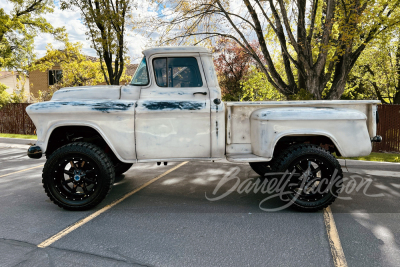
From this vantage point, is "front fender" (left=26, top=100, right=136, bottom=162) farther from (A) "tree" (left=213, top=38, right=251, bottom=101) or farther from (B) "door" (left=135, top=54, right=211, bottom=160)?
(A) "tree" (left=213, top=38, right=251, bottom=101)

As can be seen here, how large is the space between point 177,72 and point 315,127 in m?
2.11

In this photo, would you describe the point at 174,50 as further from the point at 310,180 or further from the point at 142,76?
the point at 310,180

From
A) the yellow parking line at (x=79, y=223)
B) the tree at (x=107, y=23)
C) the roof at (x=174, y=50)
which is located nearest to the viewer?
the yellow parking line at (x=79, y=223)

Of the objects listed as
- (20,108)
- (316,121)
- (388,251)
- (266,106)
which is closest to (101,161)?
(266,106)

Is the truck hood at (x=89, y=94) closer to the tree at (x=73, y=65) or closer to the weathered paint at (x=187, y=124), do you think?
the weathered paint at (x=187, y=124)

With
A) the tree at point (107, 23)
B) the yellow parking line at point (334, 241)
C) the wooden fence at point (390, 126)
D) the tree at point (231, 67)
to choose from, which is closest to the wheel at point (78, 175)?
the yellow parking line at point (334, 241)

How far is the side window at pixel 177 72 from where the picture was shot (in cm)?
432

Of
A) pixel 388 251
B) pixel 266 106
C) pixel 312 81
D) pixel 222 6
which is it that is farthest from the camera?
pixel 222 6

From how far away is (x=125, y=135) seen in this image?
4066mm

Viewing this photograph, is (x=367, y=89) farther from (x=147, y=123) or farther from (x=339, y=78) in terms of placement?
(x=147, y=123)

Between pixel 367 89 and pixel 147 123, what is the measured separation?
22.1m

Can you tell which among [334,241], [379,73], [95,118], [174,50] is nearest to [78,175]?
[95,118]

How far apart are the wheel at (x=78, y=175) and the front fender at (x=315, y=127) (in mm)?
2164

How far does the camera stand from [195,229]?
355 cm
